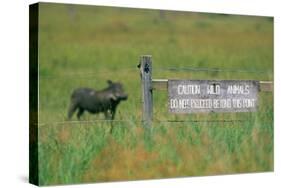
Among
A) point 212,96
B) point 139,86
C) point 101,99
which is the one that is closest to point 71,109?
point 101,99

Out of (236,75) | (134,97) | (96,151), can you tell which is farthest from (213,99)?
(96,151)

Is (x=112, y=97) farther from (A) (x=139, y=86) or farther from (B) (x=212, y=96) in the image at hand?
(B) (x=212, y=96)

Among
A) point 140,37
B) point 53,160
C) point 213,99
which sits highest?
point 140,37

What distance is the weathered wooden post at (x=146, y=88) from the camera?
36.8ft

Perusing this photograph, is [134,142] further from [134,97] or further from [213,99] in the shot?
[213,99]

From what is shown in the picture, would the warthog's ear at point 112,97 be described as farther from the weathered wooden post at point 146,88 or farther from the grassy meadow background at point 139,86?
the weathered wooden post at point 146,88

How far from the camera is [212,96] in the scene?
1174 cm

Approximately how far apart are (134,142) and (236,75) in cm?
187

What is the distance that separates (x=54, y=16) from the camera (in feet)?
34.2

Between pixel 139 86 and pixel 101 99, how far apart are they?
0.57m

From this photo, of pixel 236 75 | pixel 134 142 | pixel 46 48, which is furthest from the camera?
pixel 236 75

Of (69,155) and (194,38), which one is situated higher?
(194,38)

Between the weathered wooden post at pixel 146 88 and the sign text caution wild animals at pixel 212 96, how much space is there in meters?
0.28

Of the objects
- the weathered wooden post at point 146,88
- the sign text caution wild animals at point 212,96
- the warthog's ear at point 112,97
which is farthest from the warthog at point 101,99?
the sign text caution wild animals at point 212,96
